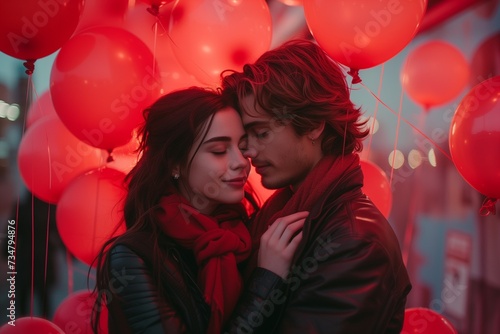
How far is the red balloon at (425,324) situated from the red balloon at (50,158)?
141 cm

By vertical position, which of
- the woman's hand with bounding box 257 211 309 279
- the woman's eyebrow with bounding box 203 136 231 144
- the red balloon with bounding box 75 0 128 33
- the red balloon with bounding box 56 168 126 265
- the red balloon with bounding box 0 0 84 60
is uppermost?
the red balloon with bounding box 0 0 84 60

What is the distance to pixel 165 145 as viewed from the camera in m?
1.71

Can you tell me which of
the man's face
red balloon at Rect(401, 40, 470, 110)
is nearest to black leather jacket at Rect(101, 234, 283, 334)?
the man's face

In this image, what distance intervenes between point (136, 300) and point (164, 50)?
1.20m

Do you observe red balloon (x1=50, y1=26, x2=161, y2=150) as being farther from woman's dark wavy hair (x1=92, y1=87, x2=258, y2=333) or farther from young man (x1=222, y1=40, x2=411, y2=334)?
young man (x1=222, y1=40, x2=411, y2=334)

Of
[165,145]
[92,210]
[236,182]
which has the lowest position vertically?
[92,210]

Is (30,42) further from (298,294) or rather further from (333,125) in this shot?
(298,294)

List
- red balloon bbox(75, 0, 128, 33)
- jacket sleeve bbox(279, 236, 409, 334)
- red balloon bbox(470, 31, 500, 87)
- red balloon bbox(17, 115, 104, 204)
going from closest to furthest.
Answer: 1. jacket sleeve bbox(279, 236, 409, 334)
2. red balloon bbox(75, 0, 128, 33)
3. red balloon bbox(17, 115, 104, 204)
4. red balloon bbox(470, 31, 500, 87)

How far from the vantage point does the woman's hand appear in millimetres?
1478

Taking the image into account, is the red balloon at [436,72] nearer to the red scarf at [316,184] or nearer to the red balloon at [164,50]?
the red balloon at [164,50]

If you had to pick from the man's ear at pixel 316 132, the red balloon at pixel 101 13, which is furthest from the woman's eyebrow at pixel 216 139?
the red balloon at pixel 101 13

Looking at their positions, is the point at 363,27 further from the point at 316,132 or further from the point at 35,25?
the point at 35,25

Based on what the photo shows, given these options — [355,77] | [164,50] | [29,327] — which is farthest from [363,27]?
[29,327]

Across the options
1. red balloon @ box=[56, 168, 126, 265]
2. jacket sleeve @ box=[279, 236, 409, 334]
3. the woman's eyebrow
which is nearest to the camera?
jacket sleeve @ box=[279, 236, 409, 334]
